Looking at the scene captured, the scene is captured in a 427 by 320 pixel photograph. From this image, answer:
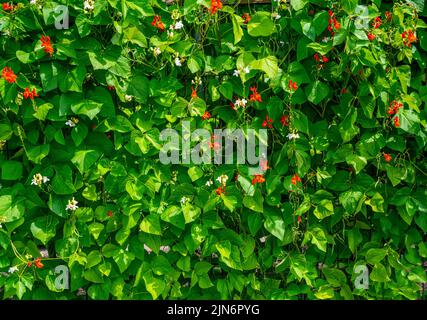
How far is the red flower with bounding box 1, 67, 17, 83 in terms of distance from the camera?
82.9 inches

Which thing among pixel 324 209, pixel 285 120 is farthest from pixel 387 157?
pixel 285 120

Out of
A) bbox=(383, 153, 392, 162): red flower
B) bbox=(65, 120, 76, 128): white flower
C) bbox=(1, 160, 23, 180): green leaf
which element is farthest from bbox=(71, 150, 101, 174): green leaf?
bbox=(383, 153, 392, 162): red flower

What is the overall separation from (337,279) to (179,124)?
1002 mm

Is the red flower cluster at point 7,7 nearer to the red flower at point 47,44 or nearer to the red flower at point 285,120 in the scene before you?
the red flower at point 47,44

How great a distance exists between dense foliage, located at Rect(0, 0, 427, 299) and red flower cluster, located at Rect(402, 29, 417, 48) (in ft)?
0.07

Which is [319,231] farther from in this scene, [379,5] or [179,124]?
[379,5]

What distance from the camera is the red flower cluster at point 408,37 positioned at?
2.30 metres

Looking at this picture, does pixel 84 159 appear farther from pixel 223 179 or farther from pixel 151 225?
pixel 223 179

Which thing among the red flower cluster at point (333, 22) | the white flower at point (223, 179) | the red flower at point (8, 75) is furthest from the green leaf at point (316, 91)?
the red flower at point (8, 75)

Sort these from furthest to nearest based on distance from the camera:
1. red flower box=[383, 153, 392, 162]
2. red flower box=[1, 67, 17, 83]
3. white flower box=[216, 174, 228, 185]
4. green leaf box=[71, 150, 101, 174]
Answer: red flower box=[383, 153, 392, 162] < white flower box=[216, 174, 228, 185] < green leaf box=[71, 150, 101, 174] < red flower box=[1, 67, 17, 83]

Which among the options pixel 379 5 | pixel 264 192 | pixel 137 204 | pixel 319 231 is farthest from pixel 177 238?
pixel 379 5

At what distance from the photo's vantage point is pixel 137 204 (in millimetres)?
2283

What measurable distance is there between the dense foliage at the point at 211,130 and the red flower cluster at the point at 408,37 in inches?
0.9

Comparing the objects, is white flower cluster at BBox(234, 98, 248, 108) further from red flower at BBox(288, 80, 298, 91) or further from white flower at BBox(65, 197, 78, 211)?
white flower at BBox(65, 197, 78, 211)
